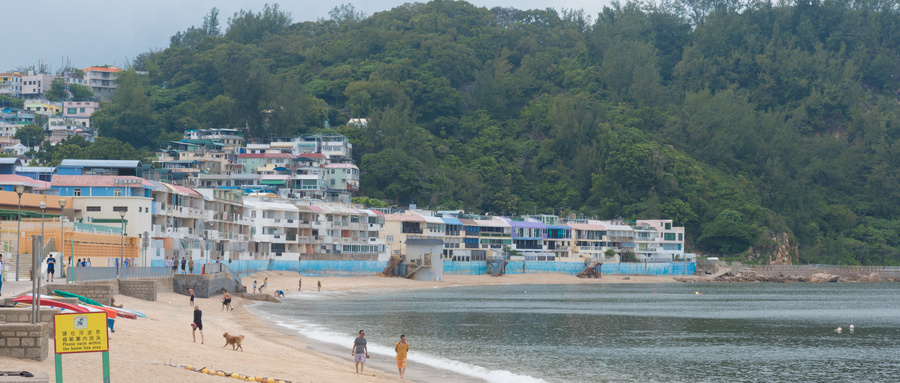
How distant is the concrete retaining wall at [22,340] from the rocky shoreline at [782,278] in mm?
112474

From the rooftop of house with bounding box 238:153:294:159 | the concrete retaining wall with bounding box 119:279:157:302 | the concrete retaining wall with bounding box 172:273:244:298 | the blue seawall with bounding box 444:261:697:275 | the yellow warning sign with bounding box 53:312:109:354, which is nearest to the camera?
the yellow warning sign with bounding box 53:312:109:354

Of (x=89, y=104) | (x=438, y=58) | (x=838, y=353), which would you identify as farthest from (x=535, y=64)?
(x=838, y=353)

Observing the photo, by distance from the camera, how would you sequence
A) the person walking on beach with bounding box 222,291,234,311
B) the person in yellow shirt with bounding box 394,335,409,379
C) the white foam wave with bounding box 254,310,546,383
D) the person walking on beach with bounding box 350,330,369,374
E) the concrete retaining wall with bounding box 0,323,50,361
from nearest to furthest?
the concrete retaining wall with bounding box 0,323,50,361
the person walking on beach with bounding box 350,330,369,374
the person in yellow shirt with bounding box 394,335,409,379
the white foam wave with bounding box 254,310,546,383
the person walking on beach with bounding box 222,291,234,311

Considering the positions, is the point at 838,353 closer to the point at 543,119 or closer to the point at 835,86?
the point at 543,119

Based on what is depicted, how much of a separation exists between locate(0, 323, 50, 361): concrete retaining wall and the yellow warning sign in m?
4.87

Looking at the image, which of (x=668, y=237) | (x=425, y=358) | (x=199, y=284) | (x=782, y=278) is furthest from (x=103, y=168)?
(x=782, y=278)

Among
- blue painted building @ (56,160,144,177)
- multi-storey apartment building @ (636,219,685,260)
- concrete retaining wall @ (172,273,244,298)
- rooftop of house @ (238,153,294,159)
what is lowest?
concrete retaining wall @ (172,273,244,298)

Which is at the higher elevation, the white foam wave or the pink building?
the pink building

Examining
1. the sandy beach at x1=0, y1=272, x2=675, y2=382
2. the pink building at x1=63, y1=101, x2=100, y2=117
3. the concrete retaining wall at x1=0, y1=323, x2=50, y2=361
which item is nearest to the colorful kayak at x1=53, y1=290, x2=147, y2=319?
the sandy beach at x1=0, y1=272, x2=675, y2=382

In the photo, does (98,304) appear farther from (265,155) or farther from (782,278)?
(782,278)

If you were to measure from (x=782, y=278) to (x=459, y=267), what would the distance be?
161ft

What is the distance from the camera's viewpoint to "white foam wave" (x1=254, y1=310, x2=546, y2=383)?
3087 centimetres

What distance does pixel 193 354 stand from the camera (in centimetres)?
2717

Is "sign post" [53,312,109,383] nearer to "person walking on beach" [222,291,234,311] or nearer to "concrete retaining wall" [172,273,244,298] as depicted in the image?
"person walking on beach" [222,291,234,311]
